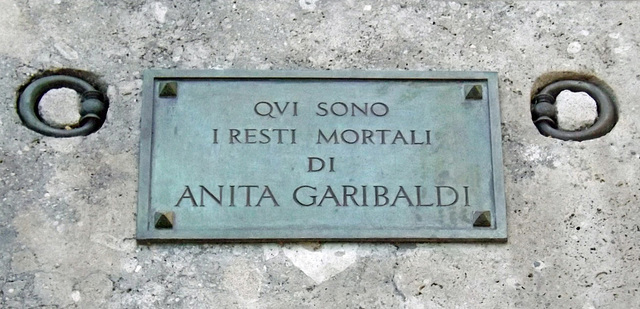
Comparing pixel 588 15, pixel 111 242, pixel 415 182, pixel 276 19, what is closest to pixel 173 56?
pixel 276 19

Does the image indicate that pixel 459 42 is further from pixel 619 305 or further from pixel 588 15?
pixel 619 305

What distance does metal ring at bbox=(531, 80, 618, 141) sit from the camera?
3.24 meters

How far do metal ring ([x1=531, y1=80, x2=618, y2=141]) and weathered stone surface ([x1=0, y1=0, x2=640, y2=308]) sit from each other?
3 centimetres

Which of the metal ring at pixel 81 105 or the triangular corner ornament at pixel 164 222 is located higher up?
the metal ring at pixel 81 105

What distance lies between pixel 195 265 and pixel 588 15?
134 centimetres

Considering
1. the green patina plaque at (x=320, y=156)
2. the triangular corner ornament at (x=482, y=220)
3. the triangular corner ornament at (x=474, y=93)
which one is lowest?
the triangular corner ornament at (x=482, y=220)

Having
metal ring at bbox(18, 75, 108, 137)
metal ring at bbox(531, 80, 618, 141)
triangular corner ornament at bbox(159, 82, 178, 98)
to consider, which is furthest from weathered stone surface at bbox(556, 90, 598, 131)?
metal ring at bbox(18, 75, 108, 137)

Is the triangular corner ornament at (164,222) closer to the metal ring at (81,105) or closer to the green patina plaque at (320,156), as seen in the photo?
the green patina plaque at (320,156)

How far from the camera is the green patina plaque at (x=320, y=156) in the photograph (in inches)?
122

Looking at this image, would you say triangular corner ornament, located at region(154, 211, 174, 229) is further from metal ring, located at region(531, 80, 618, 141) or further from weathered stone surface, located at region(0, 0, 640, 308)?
metal ring, located at region(531, 80, 618, 141)

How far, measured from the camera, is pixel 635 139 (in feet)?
10.6

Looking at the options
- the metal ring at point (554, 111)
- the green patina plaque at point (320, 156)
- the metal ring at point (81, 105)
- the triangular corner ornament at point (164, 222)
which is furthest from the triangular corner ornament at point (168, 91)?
the metal ring at point (554, 111)

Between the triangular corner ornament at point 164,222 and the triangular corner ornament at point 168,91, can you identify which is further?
the triangular corner ornament at point 168,91

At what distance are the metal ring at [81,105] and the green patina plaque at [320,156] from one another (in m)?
0.14
